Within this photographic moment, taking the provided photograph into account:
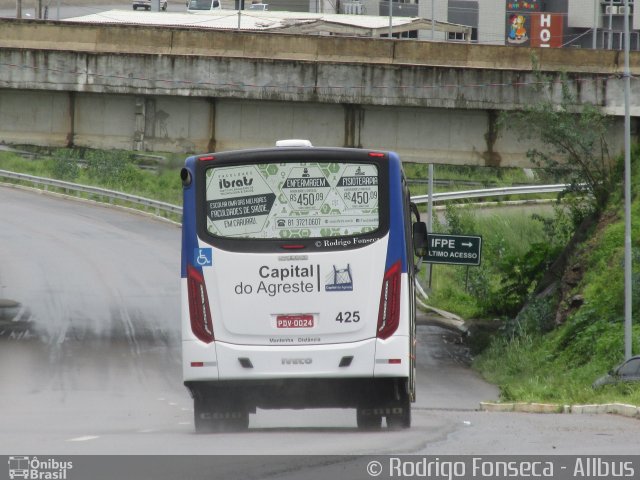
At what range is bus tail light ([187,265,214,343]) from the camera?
14352 millimetres

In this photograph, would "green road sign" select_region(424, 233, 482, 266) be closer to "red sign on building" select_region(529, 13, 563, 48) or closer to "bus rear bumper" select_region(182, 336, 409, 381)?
"bus rear bumper" select_region(182, 336, 409, 381)

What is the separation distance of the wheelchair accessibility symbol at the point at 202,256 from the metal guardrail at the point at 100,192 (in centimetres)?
4033

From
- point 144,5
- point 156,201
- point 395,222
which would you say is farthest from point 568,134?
point 144,5

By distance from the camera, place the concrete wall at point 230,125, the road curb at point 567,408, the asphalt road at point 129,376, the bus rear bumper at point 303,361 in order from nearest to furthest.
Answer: the asphalt road at point 129,376 → the bus rear bumper at point 303,361 → the road curb at point 567,408 → the concrete wall at point 230,125

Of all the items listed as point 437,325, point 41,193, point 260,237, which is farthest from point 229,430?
point 41,193

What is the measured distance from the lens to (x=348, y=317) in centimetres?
1432

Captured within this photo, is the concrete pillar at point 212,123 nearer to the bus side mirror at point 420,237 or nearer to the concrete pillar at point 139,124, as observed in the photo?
the concrete pillar at point 139,124

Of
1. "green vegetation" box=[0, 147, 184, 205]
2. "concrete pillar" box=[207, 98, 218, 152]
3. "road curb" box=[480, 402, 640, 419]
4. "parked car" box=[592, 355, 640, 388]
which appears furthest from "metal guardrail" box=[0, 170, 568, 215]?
"road curb" box=[480, 402, 640, 419]

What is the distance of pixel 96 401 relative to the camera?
74.5 feet

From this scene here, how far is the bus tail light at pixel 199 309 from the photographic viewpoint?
14.4 meters

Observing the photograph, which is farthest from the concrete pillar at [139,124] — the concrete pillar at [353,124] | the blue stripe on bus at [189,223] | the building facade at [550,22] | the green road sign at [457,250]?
the building facade at [550,22]

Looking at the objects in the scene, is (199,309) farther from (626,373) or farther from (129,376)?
(129,376)

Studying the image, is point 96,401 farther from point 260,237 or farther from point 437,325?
point 437,325
